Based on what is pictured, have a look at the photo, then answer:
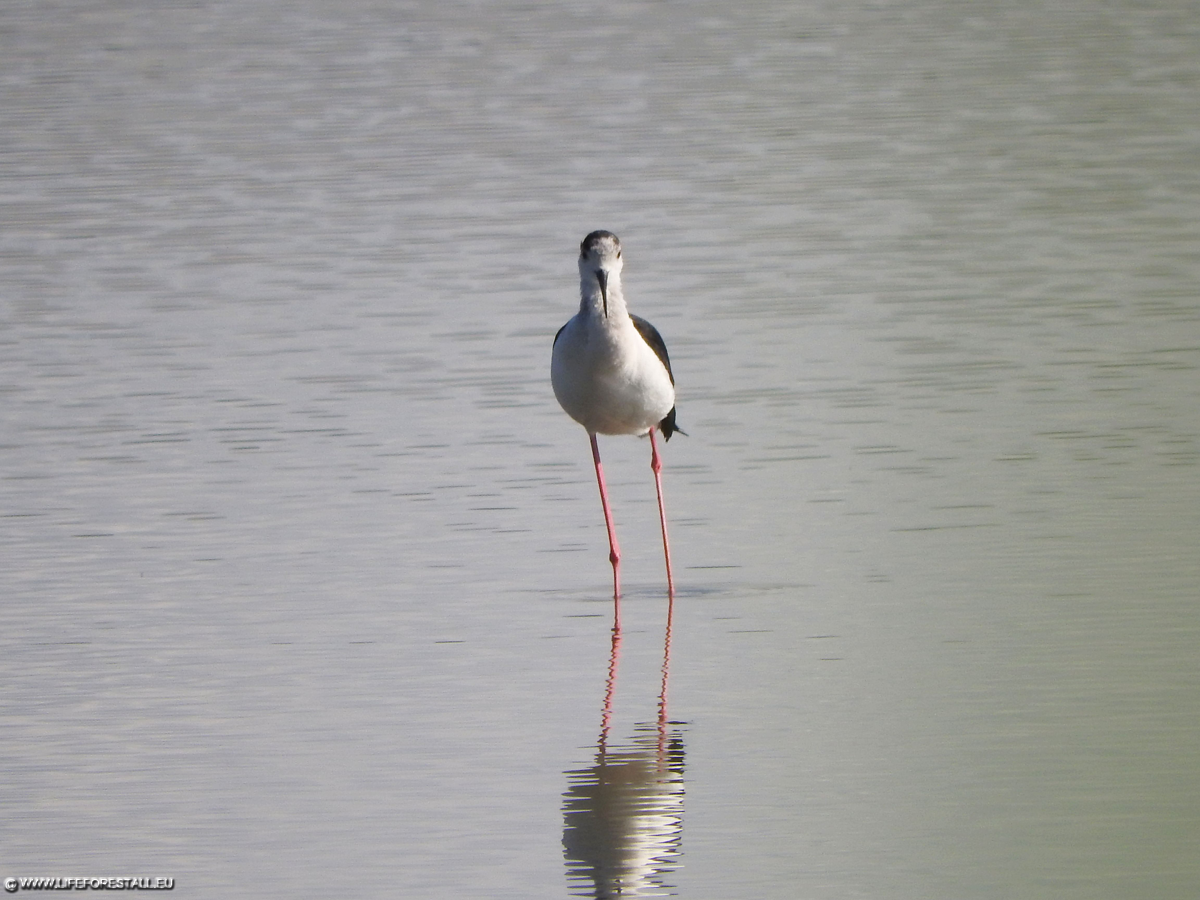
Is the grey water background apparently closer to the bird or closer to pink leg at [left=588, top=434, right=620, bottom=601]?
pink leg at [left=588, top=434, right=620, bottom=601]

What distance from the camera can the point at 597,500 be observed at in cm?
995

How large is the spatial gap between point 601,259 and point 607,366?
398 mm

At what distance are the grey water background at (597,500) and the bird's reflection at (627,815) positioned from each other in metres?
0.07

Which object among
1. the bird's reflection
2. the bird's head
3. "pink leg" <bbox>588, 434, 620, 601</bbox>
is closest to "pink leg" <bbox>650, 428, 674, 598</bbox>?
"pink leg" <bbox>588, 434, 620, 601</bbox>

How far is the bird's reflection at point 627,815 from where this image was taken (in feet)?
18.1

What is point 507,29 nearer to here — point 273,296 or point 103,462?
point 273,296

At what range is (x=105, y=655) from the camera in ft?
25.5

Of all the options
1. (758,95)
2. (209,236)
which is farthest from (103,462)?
(758,95)

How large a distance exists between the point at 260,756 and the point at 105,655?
134 centimetres

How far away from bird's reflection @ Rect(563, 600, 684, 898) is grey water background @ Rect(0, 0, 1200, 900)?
70 millimetres

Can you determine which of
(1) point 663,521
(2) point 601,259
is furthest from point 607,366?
(1) point 663,521

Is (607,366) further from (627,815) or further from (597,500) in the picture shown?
(627,815)

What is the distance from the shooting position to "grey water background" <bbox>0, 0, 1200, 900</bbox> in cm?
597

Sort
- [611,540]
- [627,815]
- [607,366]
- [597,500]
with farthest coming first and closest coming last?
[597,500] → [607,366] → [611,540] → [627,815]
